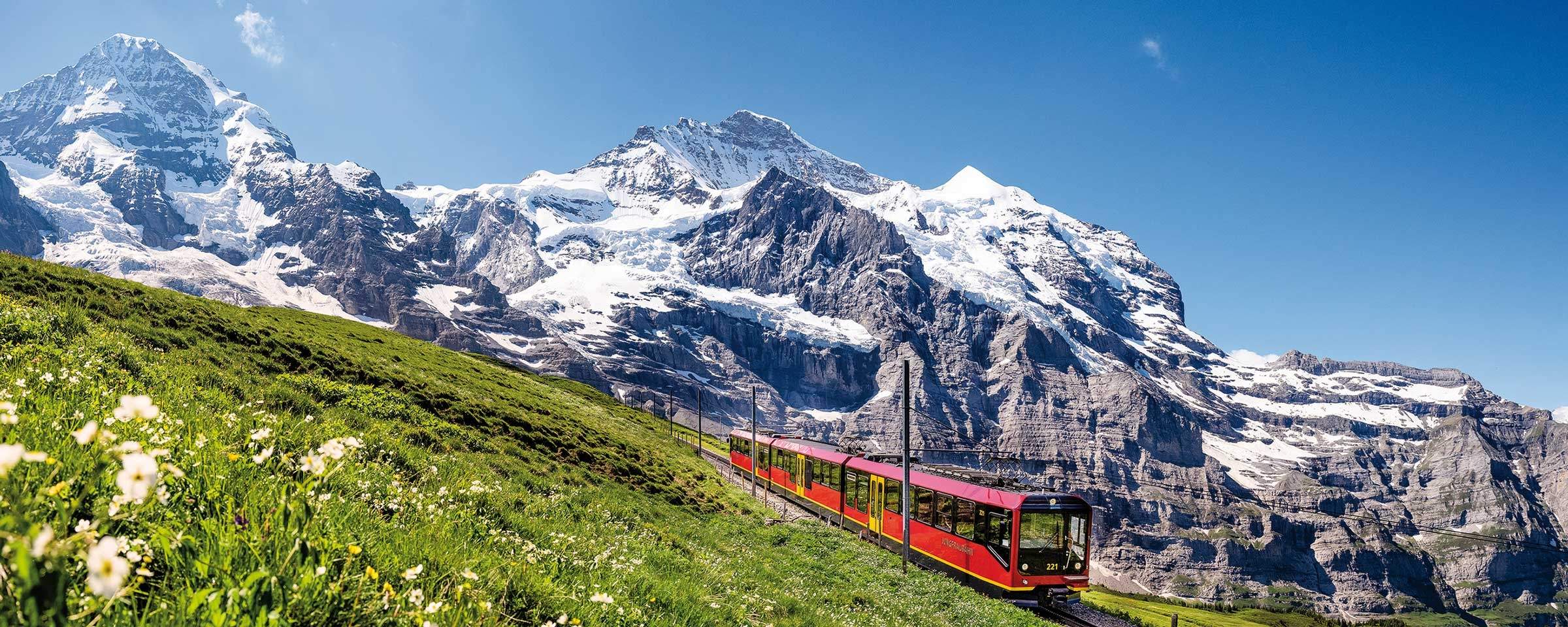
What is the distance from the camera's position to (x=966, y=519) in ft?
88.5

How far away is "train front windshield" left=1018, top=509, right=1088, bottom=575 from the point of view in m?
24.9

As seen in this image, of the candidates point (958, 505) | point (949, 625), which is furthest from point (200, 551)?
point (958, 505)

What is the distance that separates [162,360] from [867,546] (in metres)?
24.1

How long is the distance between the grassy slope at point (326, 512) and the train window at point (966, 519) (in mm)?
4391

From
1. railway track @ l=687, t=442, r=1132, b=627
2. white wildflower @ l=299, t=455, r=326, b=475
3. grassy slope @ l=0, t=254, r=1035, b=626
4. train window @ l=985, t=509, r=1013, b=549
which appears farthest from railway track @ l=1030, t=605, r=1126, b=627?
white wildflower @ l=299, t=455, r=326, b=475

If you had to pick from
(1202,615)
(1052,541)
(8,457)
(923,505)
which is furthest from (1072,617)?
(1202,615)

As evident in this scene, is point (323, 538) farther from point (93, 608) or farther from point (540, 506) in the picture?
point (540, 506)

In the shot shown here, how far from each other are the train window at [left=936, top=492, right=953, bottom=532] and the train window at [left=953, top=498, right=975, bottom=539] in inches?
11.6

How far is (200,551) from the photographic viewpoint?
9.96ft

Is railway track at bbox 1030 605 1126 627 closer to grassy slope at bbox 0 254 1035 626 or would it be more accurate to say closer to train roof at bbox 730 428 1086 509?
train roof at bbox 730 428 1086 509

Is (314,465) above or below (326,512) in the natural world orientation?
above

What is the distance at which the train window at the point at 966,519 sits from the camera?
26547mm

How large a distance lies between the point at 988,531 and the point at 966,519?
144 centimetres

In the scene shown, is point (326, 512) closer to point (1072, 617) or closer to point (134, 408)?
point (134, 408)
